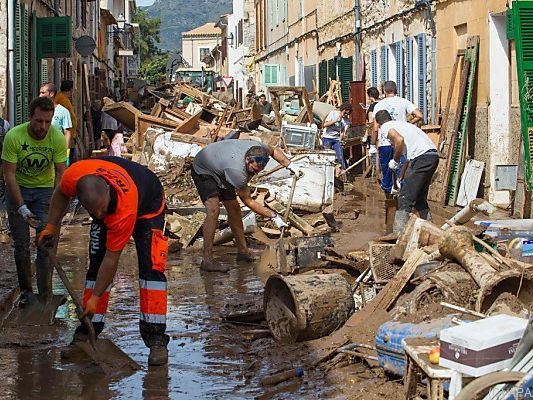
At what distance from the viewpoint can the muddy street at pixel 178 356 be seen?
→ 20.4ft

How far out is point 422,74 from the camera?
18750 millimetres

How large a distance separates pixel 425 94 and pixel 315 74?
13.8m

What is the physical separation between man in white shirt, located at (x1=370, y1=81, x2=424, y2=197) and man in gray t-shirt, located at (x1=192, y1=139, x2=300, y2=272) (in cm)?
371

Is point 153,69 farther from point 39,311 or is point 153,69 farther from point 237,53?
point 39,311

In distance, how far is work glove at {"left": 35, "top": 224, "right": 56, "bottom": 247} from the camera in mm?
6934

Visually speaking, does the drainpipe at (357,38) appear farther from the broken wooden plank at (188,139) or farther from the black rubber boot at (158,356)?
the black rubber boot at (158,356)

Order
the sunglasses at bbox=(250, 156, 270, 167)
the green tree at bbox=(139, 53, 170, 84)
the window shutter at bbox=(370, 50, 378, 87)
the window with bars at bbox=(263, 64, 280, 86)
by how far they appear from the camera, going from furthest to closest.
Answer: the green tree at bbox=(139, 53, 170, 84) → the window with bars at bbox=(263, 64, 280, 86) → the window shutter at bbox=(370, 50, 378, 87) → the sunglasses at bbox=(250, 156, 270, 167)

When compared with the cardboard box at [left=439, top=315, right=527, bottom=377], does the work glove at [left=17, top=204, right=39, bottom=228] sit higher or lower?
higher

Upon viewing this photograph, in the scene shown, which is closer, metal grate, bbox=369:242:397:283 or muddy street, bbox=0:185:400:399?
muddy street, bbox=0:185:400:399

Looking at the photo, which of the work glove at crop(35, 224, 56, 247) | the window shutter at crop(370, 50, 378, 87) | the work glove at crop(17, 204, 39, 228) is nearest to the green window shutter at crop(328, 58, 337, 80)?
the window shutter at crop(370, 50, 378, 87)

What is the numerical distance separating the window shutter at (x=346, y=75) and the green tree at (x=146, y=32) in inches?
2710

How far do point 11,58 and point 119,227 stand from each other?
12.5 meters

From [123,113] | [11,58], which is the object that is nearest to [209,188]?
[11,58]

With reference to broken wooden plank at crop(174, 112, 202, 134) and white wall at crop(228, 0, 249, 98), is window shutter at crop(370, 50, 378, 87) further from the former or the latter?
white wall at crop(228, 0, 249, 98)
